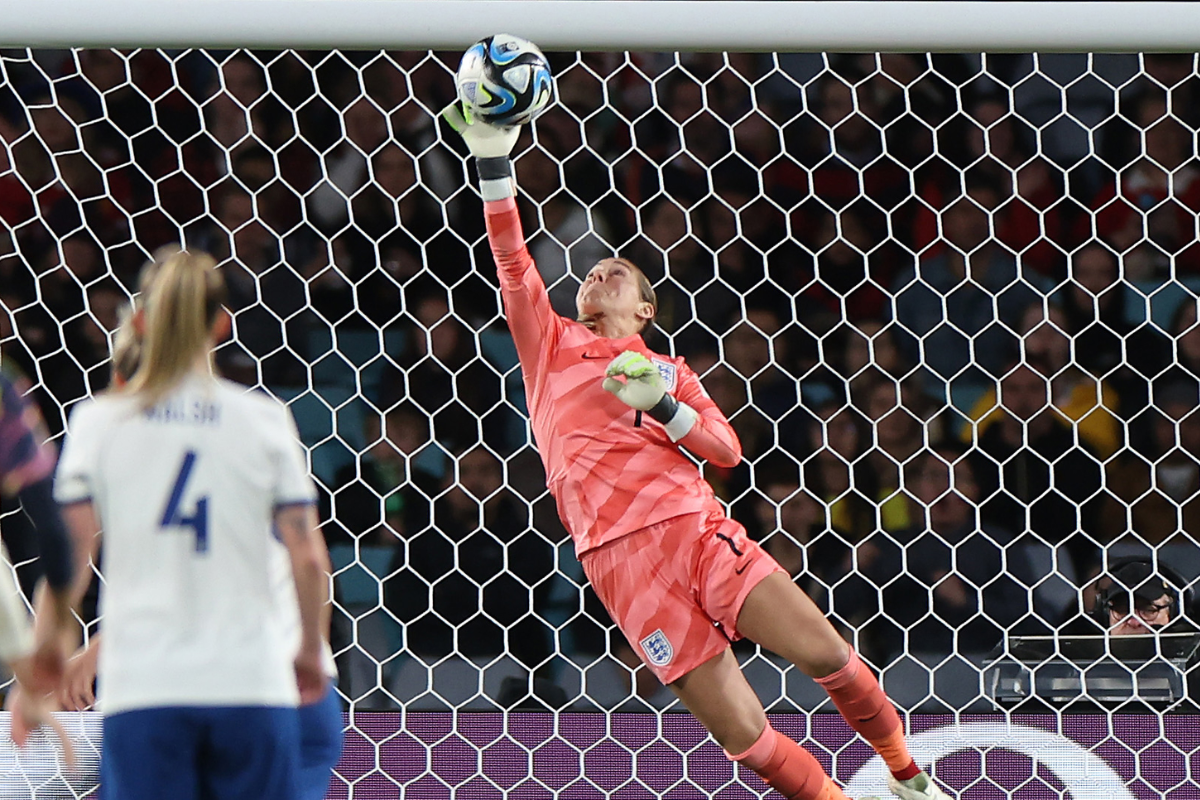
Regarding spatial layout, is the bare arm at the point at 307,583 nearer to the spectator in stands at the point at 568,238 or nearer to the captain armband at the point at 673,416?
the captain armband at the point at 673,416

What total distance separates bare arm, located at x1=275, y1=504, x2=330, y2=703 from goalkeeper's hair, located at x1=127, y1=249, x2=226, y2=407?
0.72 feet

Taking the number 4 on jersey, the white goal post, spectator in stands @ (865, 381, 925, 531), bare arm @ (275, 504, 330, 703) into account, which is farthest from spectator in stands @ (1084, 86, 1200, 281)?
the number 4 on jersey

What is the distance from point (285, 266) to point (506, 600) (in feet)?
3.35

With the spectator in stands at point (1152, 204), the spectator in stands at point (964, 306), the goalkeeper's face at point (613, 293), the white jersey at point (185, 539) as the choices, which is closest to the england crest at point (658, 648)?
the goalkeeper's face at point (613, 293)

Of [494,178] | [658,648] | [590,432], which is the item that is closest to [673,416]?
[590,432]

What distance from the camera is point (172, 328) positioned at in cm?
162

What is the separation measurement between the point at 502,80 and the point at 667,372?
0.65 metres

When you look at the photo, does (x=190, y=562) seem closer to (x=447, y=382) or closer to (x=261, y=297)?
(x=447, y=382)

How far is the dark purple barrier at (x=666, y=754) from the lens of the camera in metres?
2.74

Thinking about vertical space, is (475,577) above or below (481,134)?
below

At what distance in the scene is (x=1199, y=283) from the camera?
11.0ft

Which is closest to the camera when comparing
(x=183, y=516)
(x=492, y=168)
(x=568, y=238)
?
(x=183, y=516)

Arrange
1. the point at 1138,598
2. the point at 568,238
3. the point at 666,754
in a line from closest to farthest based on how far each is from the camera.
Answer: the point at 666,754, the point at 1138,598, the point at 568,238

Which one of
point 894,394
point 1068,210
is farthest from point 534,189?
point 1068,210
